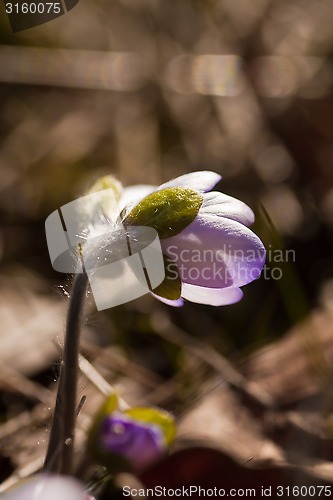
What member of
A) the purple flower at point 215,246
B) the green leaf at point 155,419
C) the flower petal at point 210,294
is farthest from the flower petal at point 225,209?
the green leaf at point 155,419

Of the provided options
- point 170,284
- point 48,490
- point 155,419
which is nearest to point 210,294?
point 170,284

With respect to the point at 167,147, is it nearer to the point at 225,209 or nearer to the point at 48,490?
the point at 225,209

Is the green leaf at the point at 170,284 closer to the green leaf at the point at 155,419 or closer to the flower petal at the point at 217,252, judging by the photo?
the flower petal at the point at 217,252

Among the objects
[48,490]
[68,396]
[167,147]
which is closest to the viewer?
[48,490]

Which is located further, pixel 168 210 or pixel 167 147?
pixel 167 147

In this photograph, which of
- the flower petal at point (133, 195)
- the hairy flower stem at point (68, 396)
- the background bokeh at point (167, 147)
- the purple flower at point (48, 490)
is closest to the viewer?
the purple flower at point (48, 490)

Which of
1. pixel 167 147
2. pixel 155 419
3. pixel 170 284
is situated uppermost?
pixel 170 284

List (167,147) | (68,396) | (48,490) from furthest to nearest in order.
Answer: (167,147)
(68,396)
(48,490)
